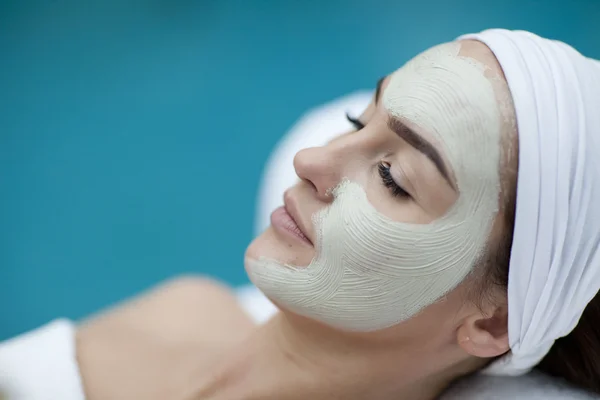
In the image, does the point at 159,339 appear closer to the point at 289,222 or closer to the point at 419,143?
the point at 289,222

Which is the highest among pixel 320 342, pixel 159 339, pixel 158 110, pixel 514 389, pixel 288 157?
pixel 158 110

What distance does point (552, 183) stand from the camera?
0.87 metres

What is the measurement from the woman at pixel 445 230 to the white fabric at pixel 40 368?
34cm

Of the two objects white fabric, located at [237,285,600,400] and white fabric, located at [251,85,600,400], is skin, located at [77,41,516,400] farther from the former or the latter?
white fabric, located at [251,85,600,400]

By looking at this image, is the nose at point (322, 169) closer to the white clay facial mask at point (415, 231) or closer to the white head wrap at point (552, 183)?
the white clay facial mask at point (415, 231)

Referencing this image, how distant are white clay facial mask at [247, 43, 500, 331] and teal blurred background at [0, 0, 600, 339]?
1226 mm

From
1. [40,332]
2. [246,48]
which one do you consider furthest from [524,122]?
[246,48]

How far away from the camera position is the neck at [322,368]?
1.03 meters

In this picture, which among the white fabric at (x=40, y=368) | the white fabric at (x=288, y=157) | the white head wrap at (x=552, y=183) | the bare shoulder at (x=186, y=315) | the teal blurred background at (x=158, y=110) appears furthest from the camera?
the teal blurred background at (x=158, y=110)

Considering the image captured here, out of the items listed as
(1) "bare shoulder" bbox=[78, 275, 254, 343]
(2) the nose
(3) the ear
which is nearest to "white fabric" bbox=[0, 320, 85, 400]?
(1) "bare shoulder" bbox=[78, 275, 254, 343]

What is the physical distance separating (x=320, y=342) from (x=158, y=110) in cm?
151

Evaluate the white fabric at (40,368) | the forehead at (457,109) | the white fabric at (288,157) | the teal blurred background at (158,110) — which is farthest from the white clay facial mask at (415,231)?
the teal blurred background at (158,110)

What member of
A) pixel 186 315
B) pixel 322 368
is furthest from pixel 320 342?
pixel 186 315

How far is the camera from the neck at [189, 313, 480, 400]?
103 cm
